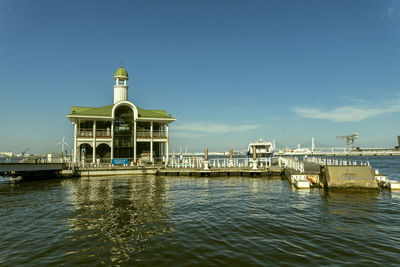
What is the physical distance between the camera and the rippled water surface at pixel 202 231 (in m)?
7.20

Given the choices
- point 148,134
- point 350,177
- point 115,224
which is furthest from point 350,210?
point 148,134

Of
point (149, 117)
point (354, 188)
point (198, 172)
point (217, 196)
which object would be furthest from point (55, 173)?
point (354, 188)

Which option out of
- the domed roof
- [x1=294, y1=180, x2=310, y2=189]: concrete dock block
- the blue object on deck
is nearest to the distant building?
the blue object on deck

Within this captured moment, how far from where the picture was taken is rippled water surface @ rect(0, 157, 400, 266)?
283 inches

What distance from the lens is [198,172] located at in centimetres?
3053

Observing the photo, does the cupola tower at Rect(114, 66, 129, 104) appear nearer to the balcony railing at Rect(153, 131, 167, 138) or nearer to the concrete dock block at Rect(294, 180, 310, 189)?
the balcony railing at Rect(153, 131, 167, 138)

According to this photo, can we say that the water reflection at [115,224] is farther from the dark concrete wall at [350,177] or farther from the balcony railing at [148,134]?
the balcony railing at [148,134]

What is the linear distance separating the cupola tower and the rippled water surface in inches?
1045

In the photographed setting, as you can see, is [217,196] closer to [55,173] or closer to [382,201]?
[382,201]

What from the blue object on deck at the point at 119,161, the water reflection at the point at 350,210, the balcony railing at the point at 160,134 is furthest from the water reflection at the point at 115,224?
the balcony railing at the point at 160,134

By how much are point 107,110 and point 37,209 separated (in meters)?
25.2

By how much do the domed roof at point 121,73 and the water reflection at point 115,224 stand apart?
27.9m

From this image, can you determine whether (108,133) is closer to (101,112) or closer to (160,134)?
(101,112)

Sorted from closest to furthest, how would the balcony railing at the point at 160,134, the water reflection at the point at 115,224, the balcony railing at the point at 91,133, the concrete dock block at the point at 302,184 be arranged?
the water reflection at the point at 115,224 < the concrete dock block at the point at 302,184 < the balcony railing at the point at 91,133 < the balcony railing at the point at 160,134
